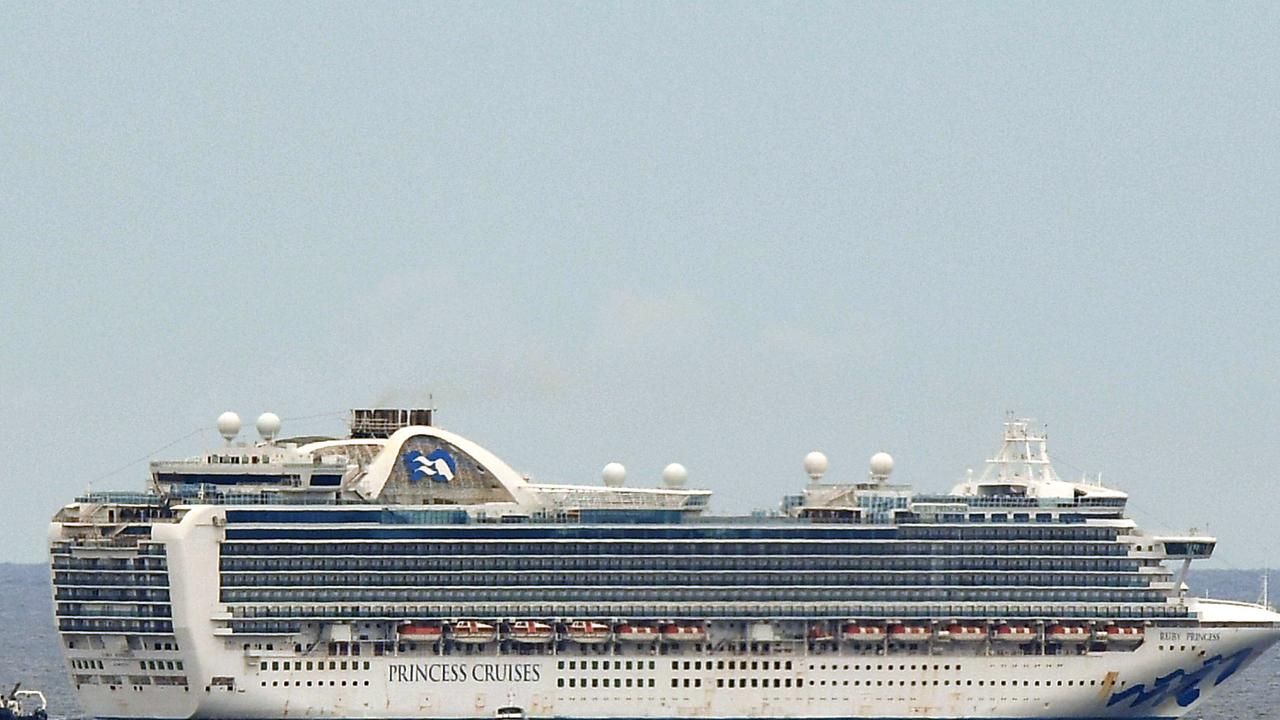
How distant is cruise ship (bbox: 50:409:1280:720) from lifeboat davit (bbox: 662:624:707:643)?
0.09 m

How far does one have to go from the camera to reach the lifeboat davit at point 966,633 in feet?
337

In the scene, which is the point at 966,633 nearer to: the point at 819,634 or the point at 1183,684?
the point at 819,634

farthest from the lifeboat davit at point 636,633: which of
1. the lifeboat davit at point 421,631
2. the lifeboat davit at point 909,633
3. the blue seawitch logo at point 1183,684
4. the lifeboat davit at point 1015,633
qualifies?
the blue seawitch logo at point 1183,684

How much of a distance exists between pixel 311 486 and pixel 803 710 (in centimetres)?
1793

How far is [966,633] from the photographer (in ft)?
337

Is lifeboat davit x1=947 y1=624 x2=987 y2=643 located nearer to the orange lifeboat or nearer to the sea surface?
the orange lifeboat

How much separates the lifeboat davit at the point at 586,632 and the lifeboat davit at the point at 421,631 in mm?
4300

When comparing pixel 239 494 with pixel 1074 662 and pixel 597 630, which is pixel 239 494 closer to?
pixel 597 630

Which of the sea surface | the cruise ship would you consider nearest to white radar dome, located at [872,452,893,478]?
the cruise ship

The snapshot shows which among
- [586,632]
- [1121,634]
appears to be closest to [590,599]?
[586,632]

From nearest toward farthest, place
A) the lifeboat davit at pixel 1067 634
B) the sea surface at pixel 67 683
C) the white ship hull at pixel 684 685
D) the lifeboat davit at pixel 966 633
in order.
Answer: the white ship hull at pixel 684 685
the lifeboat davit at pixel 966 633
the lifeboat davit at pixel 1067 634
the sea surface at pixel 67 683

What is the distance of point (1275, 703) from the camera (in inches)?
5049

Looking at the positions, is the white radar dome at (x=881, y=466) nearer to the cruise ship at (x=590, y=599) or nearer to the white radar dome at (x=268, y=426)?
the cruise ship at (x=590, y=599)

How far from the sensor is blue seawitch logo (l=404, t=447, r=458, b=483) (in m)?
103
